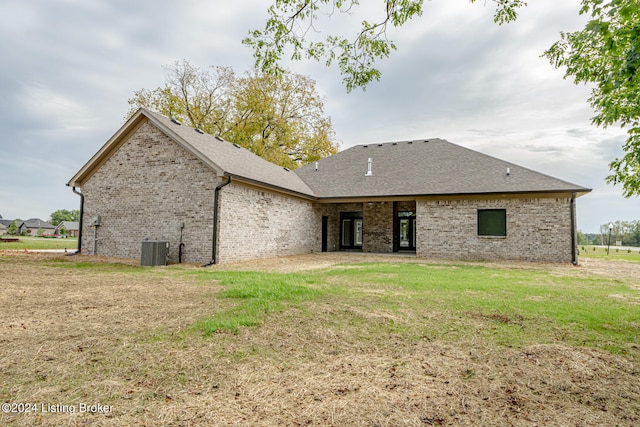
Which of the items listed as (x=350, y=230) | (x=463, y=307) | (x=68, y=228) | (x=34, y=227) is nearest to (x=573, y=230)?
(x=350, y=230)

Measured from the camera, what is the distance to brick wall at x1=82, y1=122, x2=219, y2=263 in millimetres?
12636

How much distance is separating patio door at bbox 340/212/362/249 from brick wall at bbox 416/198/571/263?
5.39 metres

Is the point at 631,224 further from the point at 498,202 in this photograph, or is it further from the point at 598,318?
the point at 598,318

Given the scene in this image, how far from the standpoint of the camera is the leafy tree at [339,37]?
647 cm

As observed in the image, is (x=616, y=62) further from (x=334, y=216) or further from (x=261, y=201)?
(x=334, y=216)

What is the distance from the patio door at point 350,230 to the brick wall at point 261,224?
3.04m

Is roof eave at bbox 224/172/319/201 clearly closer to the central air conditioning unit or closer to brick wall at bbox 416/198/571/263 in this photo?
the central air conditioning unit

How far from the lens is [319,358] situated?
11.0 feet

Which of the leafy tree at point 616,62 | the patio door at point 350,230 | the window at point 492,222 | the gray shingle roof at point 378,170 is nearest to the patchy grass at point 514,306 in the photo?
the leafy tree at point 616,62

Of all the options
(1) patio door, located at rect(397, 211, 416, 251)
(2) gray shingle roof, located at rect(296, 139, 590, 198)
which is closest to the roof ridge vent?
(2) gray shingle roof, located at rect(296, 139, 590, 198)

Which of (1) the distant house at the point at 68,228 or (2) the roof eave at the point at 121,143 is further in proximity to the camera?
(1) the distant house at the point at 68,228

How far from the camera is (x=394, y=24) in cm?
675

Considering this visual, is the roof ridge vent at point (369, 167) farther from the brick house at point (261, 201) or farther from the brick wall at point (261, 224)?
the brick wall at point (261, 224)

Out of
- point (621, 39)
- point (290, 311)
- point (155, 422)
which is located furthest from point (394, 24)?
point (155, 422)
